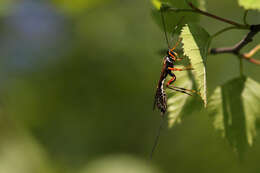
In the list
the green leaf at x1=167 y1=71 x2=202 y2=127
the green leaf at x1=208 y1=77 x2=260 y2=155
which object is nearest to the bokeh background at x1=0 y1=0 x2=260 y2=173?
the green leaf at x1=167 y1=71 x2=202 y2=127

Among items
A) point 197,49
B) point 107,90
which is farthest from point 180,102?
point 107,90

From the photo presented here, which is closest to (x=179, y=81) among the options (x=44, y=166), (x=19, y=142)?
(x=44, y=166)

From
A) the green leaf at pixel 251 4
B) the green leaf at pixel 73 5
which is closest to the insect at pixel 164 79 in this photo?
the green leaf at pixel 251 4

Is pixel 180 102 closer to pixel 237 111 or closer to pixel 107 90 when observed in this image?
pixel 237 111

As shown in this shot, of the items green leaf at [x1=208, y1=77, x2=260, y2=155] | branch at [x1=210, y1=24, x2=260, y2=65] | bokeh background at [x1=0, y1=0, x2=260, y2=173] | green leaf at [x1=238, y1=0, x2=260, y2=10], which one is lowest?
bokeh background at [x1=0, y1=0, x2=260, y2=173]

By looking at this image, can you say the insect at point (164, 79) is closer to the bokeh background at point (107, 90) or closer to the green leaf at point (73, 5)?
the green leaf at point (73, 5)

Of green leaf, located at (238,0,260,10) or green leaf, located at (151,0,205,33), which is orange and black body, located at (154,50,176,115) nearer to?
green leaf, located at (151,0,205,33)
